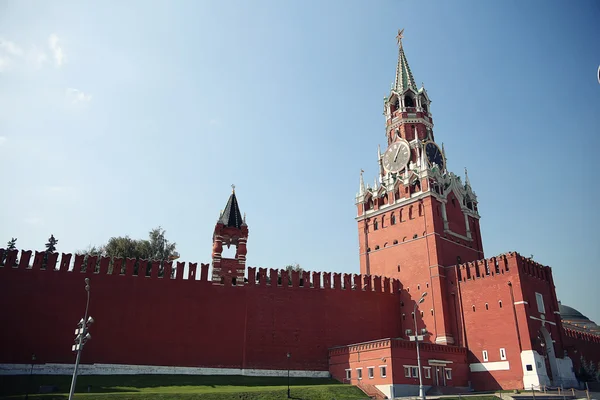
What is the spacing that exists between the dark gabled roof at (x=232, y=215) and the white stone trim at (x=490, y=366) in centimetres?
2166

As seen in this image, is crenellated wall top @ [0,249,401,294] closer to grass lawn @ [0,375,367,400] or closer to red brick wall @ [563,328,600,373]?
grass lawn @ [0,375,367,400]

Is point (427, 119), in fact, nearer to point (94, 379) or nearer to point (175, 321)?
point (175, 321)

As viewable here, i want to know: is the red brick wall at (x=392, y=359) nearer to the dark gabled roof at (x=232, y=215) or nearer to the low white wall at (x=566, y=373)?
the low white wall at (x=566, y=373)

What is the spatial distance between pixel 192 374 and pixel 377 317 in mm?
16623

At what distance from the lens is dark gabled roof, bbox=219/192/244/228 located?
128 feet

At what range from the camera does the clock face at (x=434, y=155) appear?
4880 centimetres

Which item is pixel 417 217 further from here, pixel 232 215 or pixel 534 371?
pixel 232 215

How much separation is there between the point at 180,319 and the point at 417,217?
23.0 m

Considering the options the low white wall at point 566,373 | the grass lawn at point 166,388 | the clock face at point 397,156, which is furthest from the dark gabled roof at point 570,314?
the grass lawn at point 166,388

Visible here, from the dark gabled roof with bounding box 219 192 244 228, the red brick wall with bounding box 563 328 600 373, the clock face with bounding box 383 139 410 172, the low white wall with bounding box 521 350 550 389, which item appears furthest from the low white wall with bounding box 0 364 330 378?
the red brick wall with bounding box 563 328 600 373

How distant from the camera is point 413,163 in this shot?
4831 centimetres

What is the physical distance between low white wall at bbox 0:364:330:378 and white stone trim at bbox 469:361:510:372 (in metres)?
12.0

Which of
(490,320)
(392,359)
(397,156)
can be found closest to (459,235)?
(490,320)

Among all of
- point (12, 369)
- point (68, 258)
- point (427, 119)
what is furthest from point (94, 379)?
point (427, 119)
